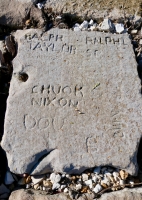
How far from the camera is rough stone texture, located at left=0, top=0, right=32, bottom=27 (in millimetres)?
3490

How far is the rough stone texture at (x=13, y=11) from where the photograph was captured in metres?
3.49

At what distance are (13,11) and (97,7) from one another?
43.1 inches

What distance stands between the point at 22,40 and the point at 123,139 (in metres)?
1.57

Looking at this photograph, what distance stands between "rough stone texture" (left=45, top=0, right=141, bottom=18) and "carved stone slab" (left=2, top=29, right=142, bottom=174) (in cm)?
51

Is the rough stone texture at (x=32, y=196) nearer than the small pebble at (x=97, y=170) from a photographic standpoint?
Yes

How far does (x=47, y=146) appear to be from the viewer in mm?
2537

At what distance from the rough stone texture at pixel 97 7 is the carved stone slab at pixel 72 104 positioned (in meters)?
0.51

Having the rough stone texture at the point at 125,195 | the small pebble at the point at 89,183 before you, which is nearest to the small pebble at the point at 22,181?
the small pebble at the point at 89,183

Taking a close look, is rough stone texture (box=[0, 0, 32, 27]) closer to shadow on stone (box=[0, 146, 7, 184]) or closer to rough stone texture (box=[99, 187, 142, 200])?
shadow on stone (box=[0, 146, 7, 184])

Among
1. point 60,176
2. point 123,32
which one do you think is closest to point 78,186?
point 60,176

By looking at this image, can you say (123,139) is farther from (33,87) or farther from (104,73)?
(33,87)

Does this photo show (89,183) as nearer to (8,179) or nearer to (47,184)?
(47,184)

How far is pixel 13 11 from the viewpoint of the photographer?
3523 millimetres

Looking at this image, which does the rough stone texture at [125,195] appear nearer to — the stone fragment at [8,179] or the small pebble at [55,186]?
the small pebble at [55,186]
